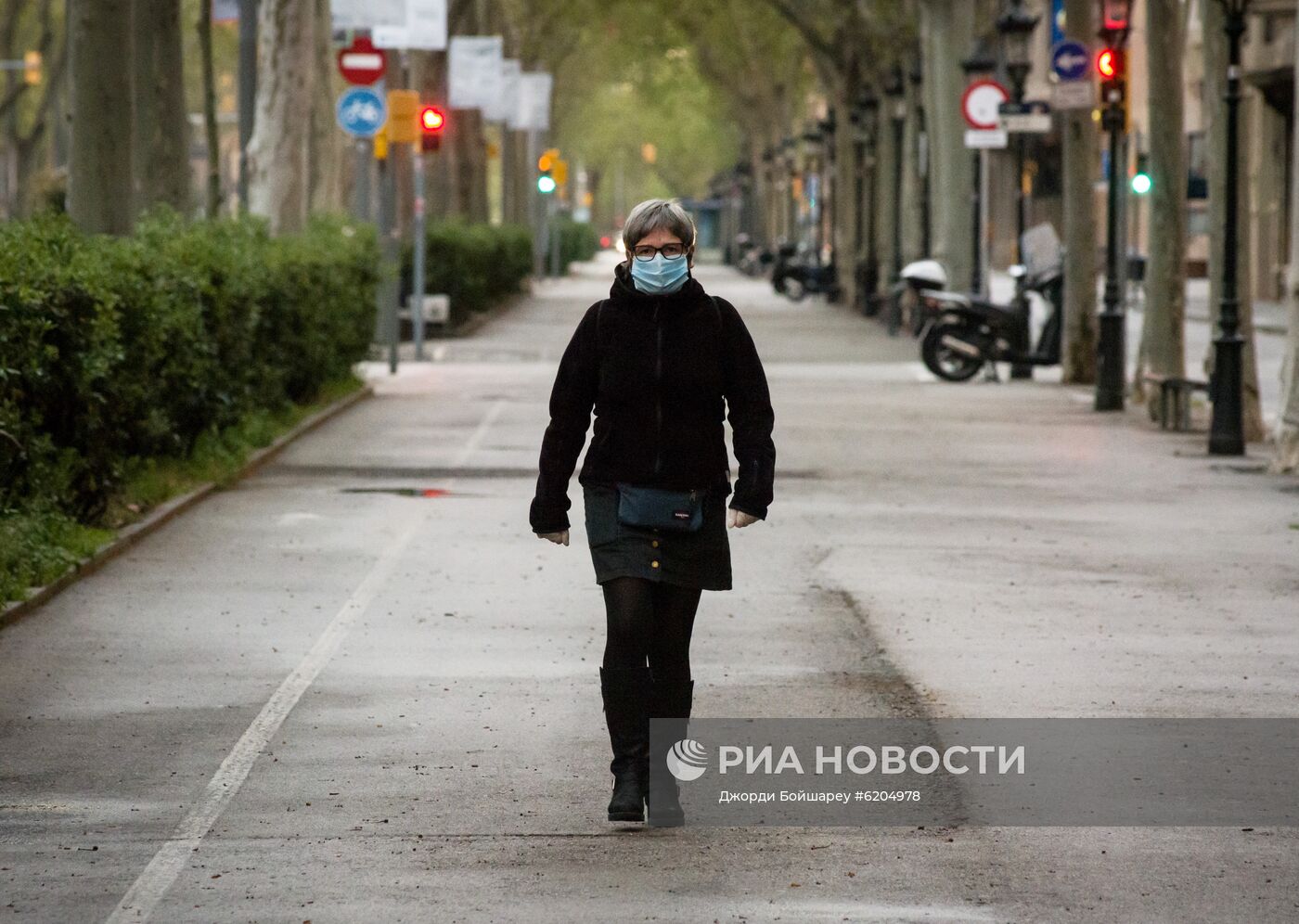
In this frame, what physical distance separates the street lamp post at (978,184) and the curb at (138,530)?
1343cm

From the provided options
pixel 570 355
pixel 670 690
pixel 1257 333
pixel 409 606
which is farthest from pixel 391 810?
pixel 1257 333

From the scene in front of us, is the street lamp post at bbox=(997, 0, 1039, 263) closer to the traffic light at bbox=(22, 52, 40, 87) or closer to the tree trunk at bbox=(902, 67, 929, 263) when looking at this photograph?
the tree trunk at bbox=(902, 67, 929, 263)

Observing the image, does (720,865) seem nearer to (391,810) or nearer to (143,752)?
(391,810)

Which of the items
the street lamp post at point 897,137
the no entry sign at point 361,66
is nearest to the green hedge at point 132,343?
the no entry sign at point 361,66

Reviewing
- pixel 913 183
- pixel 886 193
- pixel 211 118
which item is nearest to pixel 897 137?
pixel 886 193

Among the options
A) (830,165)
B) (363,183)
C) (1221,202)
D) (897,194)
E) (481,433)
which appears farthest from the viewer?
(830,165)

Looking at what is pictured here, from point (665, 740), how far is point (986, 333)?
21.7m

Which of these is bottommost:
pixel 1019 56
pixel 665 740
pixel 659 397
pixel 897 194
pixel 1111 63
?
pixel 665 740

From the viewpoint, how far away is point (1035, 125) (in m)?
28.7

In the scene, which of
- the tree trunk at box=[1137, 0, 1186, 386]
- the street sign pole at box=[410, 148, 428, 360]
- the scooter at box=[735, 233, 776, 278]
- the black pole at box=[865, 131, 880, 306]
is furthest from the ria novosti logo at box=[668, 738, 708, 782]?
the scooter at box=[735, 233, 776, 278]

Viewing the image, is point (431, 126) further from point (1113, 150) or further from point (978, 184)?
point (1113, 150)

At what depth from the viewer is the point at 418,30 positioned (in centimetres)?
3112

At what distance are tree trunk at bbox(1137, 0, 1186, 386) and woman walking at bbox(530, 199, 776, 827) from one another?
16.5 meters

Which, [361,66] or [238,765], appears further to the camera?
[361,66]
